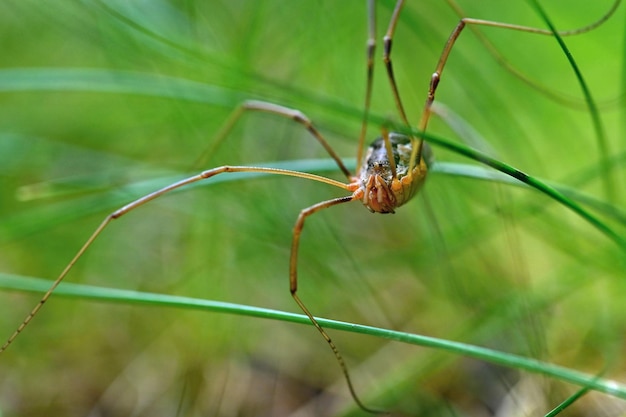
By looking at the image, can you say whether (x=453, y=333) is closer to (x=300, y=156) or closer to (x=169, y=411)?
(x=169, y=411)

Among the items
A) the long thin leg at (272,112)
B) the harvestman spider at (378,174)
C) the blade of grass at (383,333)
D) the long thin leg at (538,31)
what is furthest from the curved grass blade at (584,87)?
the long thin leg at (272,112)

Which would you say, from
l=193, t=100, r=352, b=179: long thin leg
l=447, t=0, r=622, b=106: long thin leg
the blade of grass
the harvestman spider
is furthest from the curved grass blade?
l=193, t=100, r=352, b=179: long thin leg

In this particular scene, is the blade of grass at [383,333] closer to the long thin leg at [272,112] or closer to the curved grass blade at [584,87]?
the curved grass blade at [584,87]

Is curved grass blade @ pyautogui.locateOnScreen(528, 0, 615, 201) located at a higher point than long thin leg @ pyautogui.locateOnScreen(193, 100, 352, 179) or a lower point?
lower

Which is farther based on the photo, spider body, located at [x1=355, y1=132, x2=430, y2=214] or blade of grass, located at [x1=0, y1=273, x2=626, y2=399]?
spider body, located at [x1=355, y1=132, x2=430, y2=214]

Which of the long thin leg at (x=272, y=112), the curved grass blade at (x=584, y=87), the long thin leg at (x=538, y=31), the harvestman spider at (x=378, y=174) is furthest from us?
the long thin leg at (x=272, y=112)

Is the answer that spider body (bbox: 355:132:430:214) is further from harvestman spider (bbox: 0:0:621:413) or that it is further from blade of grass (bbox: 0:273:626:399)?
blade of grass (bbox: 0:273:626:399)

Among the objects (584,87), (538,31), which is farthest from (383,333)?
(538,31)

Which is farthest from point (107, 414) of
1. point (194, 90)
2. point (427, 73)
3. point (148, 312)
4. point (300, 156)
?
point (427, 73)

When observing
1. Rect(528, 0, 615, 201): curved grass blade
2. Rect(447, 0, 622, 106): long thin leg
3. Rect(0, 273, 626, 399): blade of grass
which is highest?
Rect(447, 0, 622, 106): long thin leg

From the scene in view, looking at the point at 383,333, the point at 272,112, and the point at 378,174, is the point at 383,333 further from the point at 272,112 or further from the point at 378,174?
the point at 272,112

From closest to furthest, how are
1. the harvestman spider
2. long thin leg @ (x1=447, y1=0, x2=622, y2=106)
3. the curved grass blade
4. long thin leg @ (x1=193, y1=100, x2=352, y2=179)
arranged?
1. the curved grass blade
2. long thin leg @ (x1=447, y1=0, x2=622, y2=106)
3. the harvestman spider
4. long thin leg @ (x1=193, y1=100, x2=352, y2=179)
